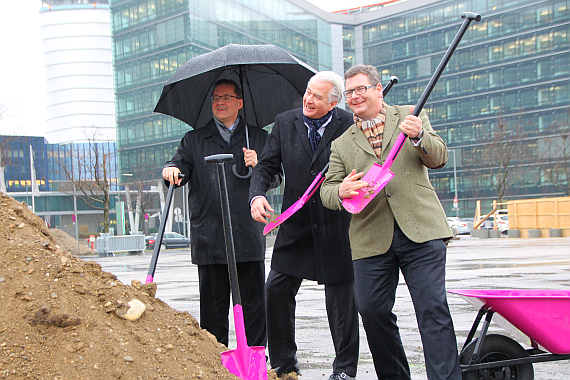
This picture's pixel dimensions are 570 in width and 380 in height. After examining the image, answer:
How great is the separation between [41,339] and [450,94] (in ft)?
230

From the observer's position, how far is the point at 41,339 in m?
2.47

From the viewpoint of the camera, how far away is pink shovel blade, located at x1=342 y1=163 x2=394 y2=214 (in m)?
3.04

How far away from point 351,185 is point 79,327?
57.7 inches

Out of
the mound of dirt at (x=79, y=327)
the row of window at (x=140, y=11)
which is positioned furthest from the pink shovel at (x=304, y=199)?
the row of window at (x=140, y=11)

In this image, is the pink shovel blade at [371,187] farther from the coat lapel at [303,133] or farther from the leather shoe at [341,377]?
the leather shoe at [341,377]

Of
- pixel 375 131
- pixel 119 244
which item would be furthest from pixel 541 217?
pixel 375 131

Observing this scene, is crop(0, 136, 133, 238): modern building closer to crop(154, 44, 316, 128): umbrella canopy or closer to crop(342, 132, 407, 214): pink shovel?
crop(154, 44, 316, 128): umbrella canopy

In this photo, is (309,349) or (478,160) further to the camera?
(478,160)

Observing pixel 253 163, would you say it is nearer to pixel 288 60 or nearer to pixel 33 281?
pixel 288 60

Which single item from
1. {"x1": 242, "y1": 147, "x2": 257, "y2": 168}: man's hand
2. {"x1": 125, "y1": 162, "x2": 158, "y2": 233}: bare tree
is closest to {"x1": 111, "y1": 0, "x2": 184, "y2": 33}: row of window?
{"x1": 125, "y1": 162, "x2": 158, "y2": 233}: bare tree

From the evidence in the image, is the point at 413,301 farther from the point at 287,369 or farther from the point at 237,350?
the point at 287,369

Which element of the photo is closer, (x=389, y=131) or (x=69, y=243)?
(x=389, y=131)

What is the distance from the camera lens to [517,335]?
3.25m

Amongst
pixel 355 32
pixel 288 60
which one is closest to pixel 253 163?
pixel 288 60
